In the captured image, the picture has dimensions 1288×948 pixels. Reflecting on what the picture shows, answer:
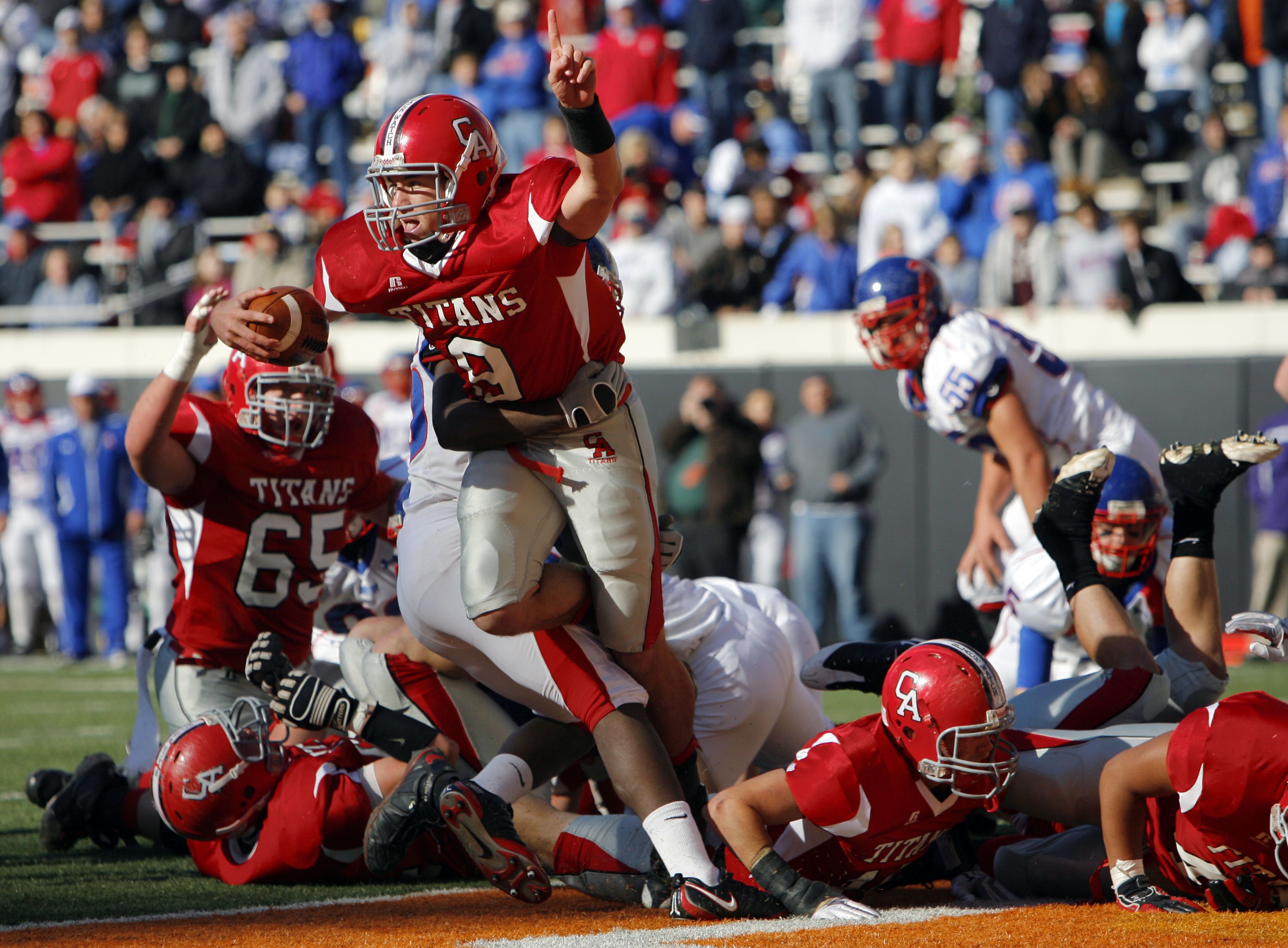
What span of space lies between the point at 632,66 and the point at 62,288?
5.26m

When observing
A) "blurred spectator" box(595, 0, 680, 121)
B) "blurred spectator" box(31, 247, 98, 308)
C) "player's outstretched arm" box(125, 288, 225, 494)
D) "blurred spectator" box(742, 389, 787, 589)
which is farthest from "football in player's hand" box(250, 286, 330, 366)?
"blurred spectator" box(31, 247, 98, 308)

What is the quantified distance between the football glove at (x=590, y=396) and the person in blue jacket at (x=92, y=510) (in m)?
7.65

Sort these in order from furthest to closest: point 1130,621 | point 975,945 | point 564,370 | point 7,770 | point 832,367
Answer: point 832,367
point 7,770
point 1130,621
point 564,370
point 975,945

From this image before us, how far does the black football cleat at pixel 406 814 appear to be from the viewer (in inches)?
137

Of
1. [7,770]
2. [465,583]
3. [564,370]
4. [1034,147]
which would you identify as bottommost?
[7,770]

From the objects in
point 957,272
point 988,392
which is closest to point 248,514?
point 988,392

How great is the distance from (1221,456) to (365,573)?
303 centimetres

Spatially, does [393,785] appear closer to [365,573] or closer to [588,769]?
[588,769]

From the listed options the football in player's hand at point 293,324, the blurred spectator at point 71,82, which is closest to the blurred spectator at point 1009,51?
the blurred spectator at point 71,82

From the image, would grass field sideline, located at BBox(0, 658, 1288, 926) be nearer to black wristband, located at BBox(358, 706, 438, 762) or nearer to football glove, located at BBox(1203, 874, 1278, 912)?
black wristband, located at BBox(358, 706, 438, 762)

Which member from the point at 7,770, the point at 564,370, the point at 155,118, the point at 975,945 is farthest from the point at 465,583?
the point at 155,118

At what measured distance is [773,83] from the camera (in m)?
12.9

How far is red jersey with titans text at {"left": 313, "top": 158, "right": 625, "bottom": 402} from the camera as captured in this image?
3.53 m

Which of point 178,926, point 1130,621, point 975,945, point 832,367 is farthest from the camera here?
point 832,367
